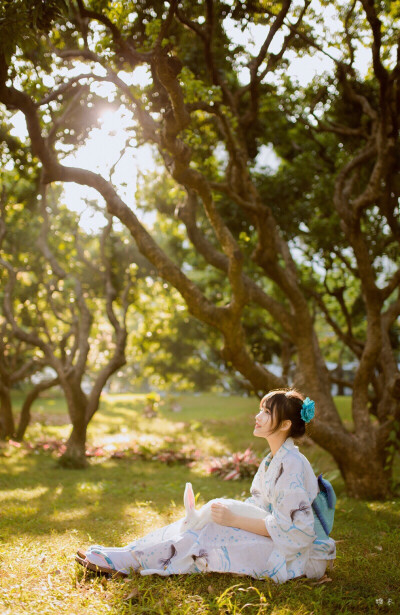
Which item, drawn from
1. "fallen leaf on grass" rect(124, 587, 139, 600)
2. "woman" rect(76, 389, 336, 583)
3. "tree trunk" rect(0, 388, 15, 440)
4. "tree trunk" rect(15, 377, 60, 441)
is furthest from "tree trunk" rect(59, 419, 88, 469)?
"fallen leaf on grass" rect(124, 587, 139, 600)

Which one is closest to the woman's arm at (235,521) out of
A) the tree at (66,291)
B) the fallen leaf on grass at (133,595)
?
the fallen leaf on grass at (133,595)

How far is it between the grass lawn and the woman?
4.5 inches

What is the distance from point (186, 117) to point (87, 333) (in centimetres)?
597

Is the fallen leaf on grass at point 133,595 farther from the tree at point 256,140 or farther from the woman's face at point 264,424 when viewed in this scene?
the tree at point 256,140

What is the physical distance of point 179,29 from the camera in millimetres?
9227

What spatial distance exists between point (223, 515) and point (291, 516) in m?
0.51

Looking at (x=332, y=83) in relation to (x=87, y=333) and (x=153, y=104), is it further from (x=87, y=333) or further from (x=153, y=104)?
(x=87, y=333)

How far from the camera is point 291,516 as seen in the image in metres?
3.93

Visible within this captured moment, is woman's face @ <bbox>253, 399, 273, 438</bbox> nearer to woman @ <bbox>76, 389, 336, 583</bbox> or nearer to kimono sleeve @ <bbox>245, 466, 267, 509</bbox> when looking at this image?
woman @ <bbox>76, 389, 336, 583</bbox>

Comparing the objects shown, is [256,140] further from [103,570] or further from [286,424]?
[103,570]

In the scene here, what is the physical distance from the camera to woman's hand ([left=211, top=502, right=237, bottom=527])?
3982 mm

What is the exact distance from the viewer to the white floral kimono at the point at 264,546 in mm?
→ 3945

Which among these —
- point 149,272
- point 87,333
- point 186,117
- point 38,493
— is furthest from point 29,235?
point 186,117

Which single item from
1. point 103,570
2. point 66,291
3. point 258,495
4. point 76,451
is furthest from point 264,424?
point 66,291
